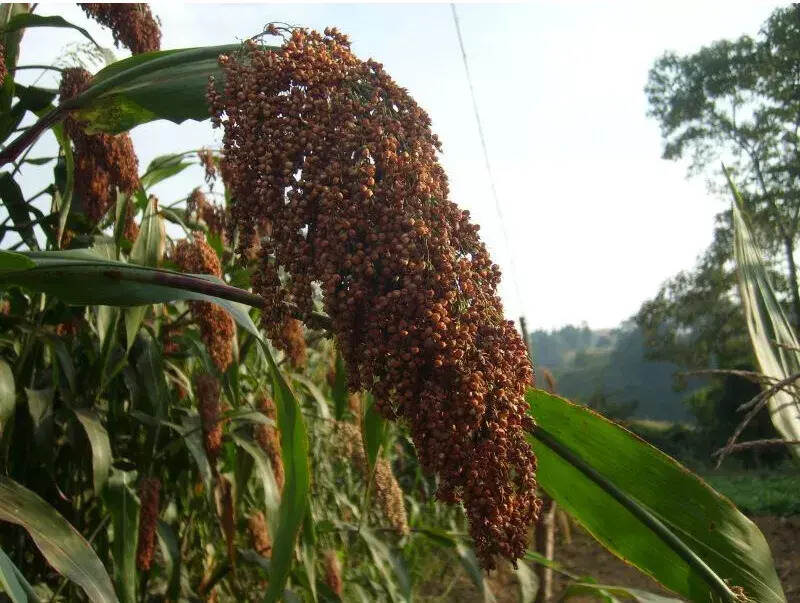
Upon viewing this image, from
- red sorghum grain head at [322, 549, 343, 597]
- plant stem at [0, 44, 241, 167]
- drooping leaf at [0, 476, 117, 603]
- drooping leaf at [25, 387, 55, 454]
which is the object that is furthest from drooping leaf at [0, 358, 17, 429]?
red sorghum grain head at [322, 549, 343, 597]

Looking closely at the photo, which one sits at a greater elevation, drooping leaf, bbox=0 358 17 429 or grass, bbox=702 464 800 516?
drooping leaf, bbox=0 358 17 429

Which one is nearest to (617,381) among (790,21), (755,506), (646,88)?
(646,88)

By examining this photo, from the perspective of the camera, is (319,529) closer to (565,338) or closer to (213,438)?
(213,438)

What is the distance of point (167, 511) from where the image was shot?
2.60 metres

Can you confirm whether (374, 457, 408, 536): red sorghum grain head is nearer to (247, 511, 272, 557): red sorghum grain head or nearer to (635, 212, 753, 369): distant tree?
(247, 511, 272, 557): red sorghum grain head

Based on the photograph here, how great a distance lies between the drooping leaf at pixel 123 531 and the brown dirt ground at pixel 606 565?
2.91 m

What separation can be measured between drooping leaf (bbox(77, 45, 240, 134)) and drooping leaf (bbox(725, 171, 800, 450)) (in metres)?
0.99

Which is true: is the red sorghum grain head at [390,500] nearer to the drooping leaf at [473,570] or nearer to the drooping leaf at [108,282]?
the drooping leaf at [473,570]

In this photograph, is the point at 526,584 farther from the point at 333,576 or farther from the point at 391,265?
the point at 391,265

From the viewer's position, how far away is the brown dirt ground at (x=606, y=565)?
4.43m

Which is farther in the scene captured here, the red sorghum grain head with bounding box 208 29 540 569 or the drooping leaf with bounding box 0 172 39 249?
the drooping leaf with bounding box 0 172 39 249

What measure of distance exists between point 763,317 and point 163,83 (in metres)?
1.17

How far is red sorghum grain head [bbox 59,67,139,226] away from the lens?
5.76 ft

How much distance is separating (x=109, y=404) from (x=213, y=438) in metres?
0.57
